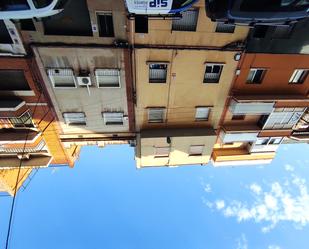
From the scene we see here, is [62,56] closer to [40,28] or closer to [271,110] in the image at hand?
[40,28]

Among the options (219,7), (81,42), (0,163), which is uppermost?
(219,7)

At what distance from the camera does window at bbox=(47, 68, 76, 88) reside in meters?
10.6

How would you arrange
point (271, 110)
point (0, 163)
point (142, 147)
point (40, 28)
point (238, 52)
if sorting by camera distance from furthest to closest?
point (0, 163)
point (142, 147)
point (271, 110)
point (238, 52)
point (40, 28)

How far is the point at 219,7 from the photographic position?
8.19 meters

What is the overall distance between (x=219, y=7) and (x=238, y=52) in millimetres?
3163

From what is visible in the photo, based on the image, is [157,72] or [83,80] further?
[157,72]

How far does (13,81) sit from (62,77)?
8.55ft

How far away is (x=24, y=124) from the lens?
42.7 ft

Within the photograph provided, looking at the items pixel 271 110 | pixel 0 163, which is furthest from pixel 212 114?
pixel 0 163

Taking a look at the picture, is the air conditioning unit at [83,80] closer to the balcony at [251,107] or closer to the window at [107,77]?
the window at [107,77]

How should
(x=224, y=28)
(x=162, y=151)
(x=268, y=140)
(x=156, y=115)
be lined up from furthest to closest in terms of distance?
1. (x=268, y=140)
2. (x=162, y=151)
3. (x=156, y=115)
4. (x=224, y=28)

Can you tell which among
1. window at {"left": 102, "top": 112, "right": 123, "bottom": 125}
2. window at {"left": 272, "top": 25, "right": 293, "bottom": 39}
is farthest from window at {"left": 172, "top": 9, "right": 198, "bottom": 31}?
window at {"left": 102, "top": 112, "right": 123, "bottom": 125}

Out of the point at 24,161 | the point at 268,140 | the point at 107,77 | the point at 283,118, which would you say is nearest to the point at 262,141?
the point at 268,140

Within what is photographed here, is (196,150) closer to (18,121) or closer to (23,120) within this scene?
(23,120)
